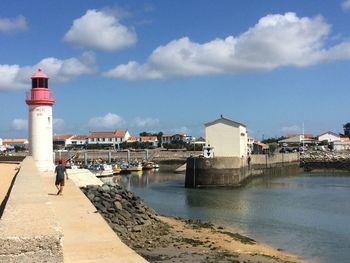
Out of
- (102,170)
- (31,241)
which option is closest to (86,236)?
(31,241)

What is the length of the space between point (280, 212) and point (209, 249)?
43.7ft

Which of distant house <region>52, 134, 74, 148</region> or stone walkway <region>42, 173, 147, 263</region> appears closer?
stone walkway <region>42, 173, 147, 263</region>

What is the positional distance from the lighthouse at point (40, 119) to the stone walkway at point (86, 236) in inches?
274

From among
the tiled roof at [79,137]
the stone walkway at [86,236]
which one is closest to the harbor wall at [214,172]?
the stone walkway at [86,236]

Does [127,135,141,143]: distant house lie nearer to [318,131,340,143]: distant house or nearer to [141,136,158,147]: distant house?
[141,136,158,147]: distant house

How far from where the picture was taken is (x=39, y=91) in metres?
21.4

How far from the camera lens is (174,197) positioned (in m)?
38.0

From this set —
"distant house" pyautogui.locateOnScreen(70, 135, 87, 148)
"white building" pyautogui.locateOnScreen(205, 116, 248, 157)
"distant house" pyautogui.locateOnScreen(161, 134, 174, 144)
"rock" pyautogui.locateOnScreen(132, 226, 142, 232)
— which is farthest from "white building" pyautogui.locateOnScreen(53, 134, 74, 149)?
"rock" pyautogui.locateOnScreen(132, 226, 142, 232)

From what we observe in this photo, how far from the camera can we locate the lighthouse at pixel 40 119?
21.3 meters

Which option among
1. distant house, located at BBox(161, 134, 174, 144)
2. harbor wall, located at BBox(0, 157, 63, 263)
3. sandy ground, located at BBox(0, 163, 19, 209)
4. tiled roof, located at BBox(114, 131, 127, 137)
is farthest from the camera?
distant house, located at BBox(161, 134, 174, 144)

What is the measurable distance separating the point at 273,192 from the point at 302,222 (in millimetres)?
16766

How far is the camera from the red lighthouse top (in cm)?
2122

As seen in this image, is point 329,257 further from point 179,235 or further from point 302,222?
point 302,222

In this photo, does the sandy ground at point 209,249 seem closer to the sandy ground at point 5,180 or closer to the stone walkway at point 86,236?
the stone walkway at point 86,236
